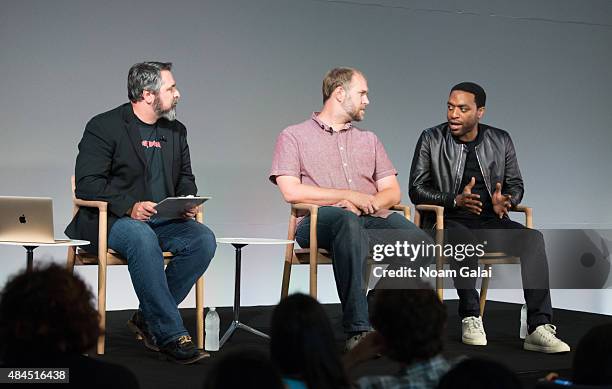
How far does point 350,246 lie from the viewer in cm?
387

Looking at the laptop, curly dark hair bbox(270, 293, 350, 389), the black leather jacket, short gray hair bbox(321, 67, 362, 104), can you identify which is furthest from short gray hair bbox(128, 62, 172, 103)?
curly dark hair bbox(270, 293, 350, 389)

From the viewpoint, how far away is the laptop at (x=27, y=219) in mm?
3658

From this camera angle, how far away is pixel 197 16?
18.9ft

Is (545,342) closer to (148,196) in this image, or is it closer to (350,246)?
(350,246)

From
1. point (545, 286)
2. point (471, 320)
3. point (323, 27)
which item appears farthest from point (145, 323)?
point (323, 27)

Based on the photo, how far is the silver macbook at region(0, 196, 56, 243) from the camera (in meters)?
3.66

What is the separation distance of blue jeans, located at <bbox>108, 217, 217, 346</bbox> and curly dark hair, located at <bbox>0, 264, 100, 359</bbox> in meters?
1.73

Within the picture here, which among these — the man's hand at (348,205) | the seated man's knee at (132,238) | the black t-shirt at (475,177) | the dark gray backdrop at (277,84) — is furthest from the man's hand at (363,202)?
the dark gray backdrop at (277,84)

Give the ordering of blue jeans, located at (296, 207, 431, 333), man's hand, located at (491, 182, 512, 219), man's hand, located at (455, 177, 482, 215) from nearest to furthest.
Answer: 1. blue jeans, located at (296, 207, 431, 333)
2. man's hand, located at (455, 177, 482, 215)
3. man's hand, located at (491, 182, 512, 219)

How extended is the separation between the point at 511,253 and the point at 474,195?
1.01 ft

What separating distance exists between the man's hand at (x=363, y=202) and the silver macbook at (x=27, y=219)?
1.28m

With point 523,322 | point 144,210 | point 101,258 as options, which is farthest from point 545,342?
point 101,258

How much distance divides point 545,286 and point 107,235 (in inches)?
73.8

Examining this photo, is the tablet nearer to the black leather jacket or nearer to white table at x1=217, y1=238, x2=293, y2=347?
white table at x1=217, y1=238, x2=293, y2=347
